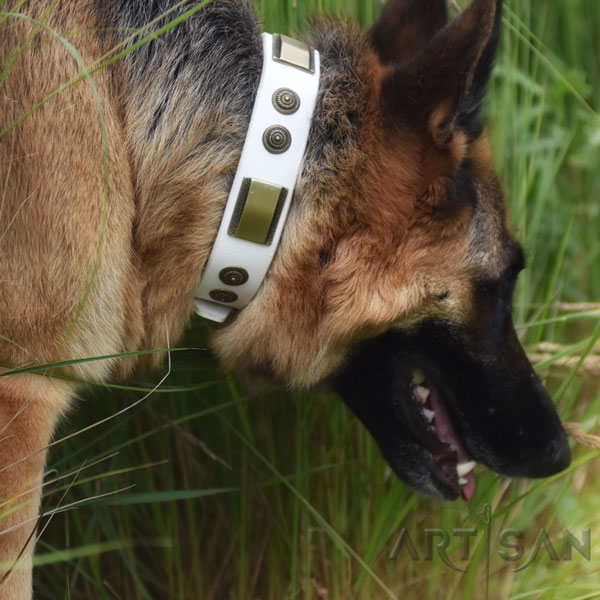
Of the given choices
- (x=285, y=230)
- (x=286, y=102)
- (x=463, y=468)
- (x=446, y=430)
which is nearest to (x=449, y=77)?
(x=286, y=102)

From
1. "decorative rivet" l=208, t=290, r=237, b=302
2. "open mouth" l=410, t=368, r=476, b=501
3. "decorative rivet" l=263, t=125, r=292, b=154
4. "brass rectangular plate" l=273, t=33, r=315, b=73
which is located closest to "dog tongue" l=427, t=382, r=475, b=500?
"open mouth" l=410, t=368, r=476, b=501

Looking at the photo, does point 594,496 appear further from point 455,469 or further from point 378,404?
point 378,404

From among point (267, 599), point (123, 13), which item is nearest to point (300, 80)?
point (123, 13)

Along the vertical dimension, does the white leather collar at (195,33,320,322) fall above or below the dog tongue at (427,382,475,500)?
above

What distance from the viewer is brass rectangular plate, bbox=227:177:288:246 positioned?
166cm

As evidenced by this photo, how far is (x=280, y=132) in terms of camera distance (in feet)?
5.48

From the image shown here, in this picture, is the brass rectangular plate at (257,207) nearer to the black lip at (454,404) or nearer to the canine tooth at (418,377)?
the black lip at (454,404)

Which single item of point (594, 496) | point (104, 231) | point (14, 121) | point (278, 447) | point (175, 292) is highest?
point (14, 121)

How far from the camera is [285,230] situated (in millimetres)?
1719

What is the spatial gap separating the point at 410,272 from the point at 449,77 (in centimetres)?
46

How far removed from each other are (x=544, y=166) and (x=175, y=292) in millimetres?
1636

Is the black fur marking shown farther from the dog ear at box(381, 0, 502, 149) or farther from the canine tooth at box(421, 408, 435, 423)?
the canine tooth at box(421, 408, 435, 423)

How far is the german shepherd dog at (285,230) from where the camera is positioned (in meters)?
1.53

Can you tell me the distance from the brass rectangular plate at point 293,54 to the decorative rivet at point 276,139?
170 millimetres
